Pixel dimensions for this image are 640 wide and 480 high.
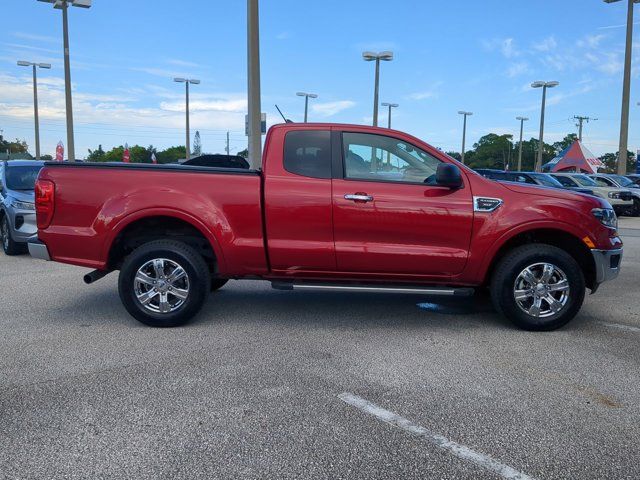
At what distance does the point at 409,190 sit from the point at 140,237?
2664 mm

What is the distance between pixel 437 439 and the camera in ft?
10.7

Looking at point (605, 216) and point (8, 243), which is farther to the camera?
point (8, 243)

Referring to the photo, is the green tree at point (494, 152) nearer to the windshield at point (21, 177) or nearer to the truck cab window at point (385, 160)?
the windshield at point (21, 177)

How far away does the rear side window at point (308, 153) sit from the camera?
544 centimetres

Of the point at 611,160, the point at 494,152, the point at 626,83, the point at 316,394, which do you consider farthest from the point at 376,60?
the point at 611,160

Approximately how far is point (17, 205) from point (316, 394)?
7.75 m

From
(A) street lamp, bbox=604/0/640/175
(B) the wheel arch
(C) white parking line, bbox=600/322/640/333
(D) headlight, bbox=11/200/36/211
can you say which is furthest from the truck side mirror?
(A) street lamp, bbox=604/0/640/175

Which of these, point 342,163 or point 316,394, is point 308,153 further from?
point 316,394

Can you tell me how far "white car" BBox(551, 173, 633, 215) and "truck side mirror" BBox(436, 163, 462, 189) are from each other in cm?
1788

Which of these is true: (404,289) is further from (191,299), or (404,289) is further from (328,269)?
(191,299)

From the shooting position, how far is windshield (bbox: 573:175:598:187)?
21.7 meters

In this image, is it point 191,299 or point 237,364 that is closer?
point 237,364

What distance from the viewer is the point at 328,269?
545 centimetres

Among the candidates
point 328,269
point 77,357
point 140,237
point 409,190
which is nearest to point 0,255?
point 140,237
